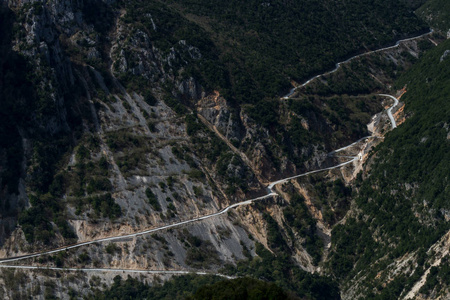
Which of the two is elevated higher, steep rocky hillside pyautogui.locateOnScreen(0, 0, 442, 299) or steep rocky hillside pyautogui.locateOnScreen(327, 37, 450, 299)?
steep rocky hillside pyautogui.locateOnScreen(0, 0, 442, 299)

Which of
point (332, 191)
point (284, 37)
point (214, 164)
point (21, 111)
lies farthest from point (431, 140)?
point (21, 111)

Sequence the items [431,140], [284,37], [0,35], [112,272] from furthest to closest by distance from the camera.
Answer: [284,37], [0,35], [431,140], [112,272]

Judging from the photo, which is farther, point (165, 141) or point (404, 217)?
point (165, 141)

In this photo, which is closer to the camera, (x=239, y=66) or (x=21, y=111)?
(x=21, y=111)

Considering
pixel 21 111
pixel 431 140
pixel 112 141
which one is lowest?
pixel 431 140

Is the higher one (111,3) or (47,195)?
(111,3)

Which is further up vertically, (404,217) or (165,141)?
(165,141)

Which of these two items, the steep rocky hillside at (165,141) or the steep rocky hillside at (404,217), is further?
the steep rocky hillside at (165,141)

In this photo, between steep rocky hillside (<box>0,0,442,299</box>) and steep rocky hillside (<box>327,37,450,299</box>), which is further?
steep rocky hillside (<box>0,0,442,299</box>)

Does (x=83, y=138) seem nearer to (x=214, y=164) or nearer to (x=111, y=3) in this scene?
(x=214, y=164)

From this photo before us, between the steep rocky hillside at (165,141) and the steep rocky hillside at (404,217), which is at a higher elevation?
the steep rocky hillside at (165,141)

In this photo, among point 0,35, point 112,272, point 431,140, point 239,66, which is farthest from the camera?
point 239,66
